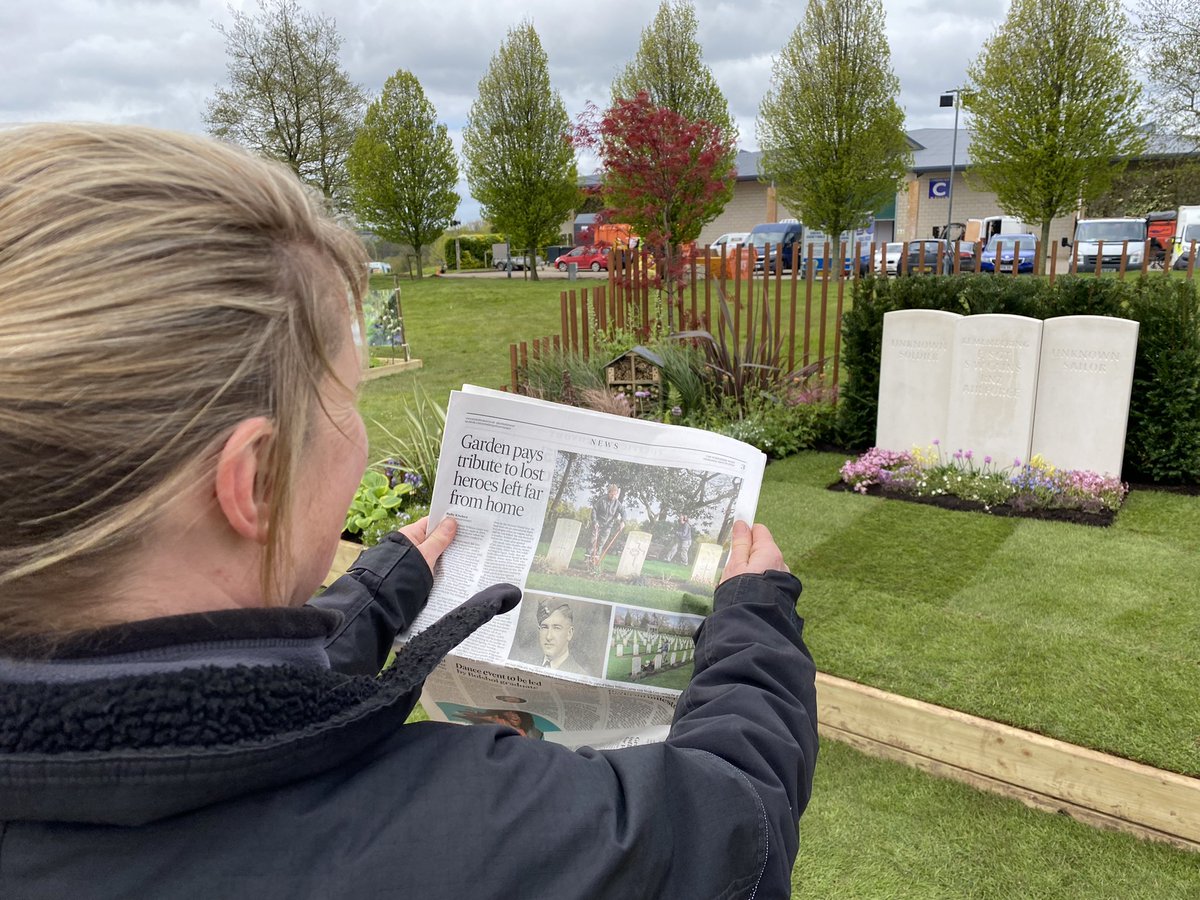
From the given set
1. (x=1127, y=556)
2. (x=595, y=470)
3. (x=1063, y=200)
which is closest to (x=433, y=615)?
(x=595, y=470)

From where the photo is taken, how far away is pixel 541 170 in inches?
1034

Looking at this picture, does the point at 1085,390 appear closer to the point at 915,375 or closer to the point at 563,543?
the point at 915,375

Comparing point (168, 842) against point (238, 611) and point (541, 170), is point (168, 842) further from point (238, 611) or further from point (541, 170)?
point (541, 170)

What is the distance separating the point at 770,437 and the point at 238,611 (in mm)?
5818

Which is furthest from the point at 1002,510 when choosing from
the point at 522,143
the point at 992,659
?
the point at 522,143

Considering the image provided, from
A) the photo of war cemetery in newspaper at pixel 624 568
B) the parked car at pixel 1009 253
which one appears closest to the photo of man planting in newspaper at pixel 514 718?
the photo of war cemetery in newspaper at pixel 624 568

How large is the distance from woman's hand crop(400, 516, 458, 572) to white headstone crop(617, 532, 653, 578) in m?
0.28

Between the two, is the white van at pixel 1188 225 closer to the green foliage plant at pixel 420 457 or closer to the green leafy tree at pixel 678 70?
the green leafy tree at pixel 678 70

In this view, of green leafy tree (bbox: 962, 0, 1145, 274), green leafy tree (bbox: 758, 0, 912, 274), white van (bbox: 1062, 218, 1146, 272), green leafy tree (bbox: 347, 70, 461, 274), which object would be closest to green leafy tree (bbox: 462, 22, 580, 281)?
green leafy tree (bbox: 347, 70, 461, 274)

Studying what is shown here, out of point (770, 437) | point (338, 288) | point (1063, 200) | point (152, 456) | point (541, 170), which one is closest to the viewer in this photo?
point (152, 456)

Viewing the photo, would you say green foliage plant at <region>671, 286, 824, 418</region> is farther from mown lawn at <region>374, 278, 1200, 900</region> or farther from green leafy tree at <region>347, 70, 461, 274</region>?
green leafy tree at <region>347, 70, 461, 274</region>

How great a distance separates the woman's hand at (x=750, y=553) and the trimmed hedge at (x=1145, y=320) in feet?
16.0

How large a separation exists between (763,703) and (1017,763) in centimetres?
200

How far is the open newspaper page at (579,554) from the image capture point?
1305mm
